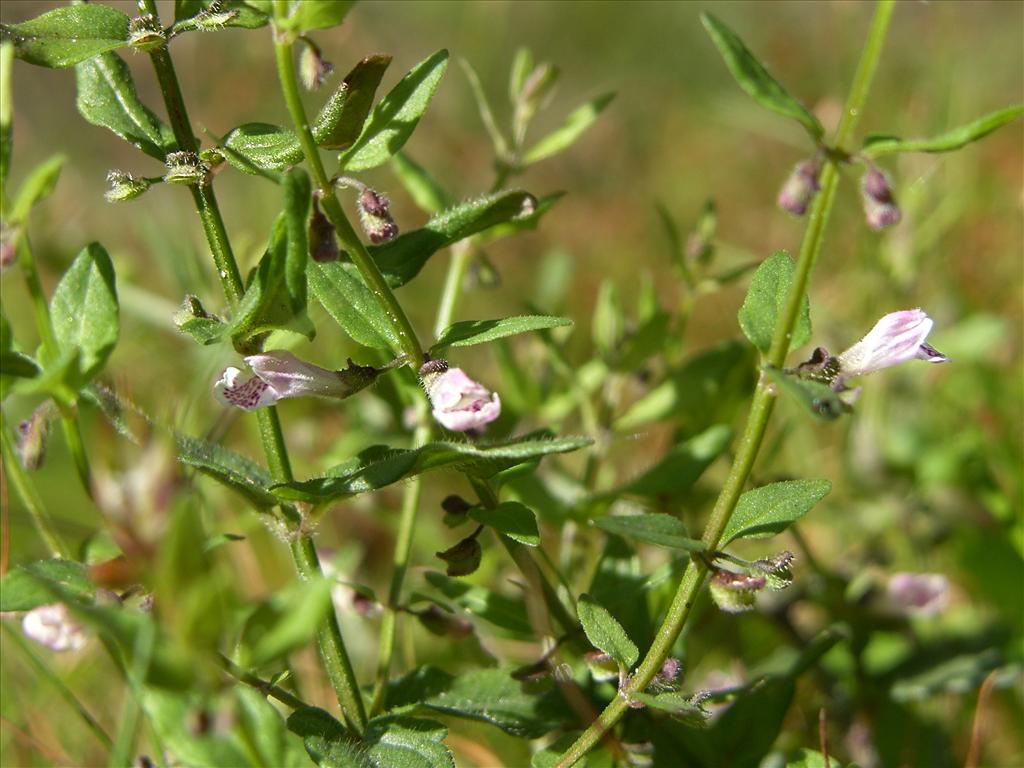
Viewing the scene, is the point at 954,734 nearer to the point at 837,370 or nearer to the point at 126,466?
the point at 837,370

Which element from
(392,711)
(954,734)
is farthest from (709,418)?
(392,711)

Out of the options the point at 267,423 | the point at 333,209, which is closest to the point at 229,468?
the point at 267,423

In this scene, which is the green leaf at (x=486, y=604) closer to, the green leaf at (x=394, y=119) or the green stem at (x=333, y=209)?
the green stem at (x=333, y=209)

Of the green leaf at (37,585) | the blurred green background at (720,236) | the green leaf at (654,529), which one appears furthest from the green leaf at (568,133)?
the green leaf at (37,585)

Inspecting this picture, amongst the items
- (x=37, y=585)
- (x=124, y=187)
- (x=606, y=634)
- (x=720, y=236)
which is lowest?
(x=720, y=236)

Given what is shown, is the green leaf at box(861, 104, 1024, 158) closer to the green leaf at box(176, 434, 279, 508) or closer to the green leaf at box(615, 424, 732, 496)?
the green leaf at box(615, 424, 732, 496)

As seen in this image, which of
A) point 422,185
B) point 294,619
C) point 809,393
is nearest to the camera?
point 294,619

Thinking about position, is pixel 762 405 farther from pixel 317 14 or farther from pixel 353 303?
pixel 317 14
